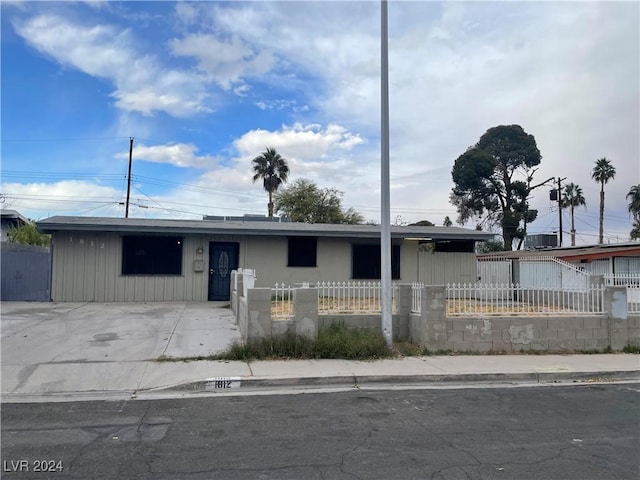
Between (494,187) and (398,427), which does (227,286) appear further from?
(494,187)

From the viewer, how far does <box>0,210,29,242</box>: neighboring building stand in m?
30.0

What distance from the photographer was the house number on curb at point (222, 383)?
764cm

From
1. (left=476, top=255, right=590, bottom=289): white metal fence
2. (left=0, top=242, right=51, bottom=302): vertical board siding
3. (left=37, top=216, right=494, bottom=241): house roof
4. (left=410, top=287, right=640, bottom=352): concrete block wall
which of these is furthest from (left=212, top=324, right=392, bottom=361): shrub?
(left=0, top=242, right=51, bottom=302): vertical board siding

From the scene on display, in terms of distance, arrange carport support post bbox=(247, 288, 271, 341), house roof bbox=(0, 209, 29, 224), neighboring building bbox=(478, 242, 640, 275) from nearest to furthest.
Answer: carport support post bbox=(247, 288, 271, 341) < neighboring building bbox=(478, 242, 640, 275) < house roof bbox=(0, 209, 29, 224)

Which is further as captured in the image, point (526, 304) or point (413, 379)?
point (526, 304)

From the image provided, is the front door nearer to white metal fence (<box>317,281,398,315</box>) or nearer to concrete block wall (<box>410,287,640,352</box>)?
white metal fence (<box>317,281,398,315</box>)

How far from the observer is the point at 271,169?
42281mm

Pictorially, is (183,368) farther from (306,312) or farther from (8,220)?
(8,220)

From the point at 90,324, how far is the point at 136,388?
555 cm

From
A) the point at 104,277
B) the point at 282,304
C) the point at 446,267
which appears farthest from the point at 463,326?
the point at 104,277

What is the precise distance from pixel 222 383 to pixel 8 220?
29367 millimetres

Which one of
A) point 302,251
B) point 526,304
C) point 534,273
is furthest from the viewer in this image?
point 534,273

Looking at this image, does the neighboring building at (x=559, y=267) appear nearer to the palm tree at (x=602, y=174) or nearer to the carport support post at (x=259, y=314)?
the carport support post at (x=259, y=314)

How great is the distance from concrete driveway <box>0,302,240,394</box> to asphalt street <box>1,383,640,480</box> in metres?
1.22
